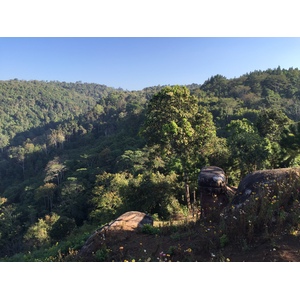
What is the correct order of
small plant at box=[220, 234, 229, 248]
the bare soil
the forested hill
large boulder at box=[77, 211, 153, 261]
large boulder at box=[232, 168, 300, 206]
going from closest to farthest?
the bare soil, small plant at box=[220, 234, 229, 248], large boulder at box=[232, 168, 300, 206], large boulder at box=[77, 211, 153, 261], the forested hill

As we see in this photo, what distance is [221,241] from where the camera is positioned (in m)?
3.44

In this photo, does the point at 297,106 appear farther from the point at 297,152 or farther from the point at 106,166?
the point at 297,152

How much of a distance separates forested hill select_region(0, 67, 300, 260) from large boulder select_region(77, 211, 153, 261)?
39.1 inches

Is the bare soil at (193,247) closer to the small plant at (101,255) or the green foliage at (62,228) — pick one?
the small plant at (101,255)

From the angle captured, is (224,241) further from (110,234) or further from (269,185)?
(110,234)

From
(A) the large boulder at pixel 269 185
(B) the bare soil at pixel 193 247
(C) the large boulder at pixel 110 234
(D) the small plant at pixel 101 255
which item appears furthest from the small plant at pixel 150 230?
(A) the large boulder at pixel 269 185

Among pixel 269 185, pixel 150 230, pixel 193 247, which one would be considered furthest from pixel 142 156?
pixel 193 247

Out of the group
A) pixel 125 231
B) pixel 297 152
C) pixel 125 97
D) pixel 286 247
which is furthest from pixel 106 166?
pixel 125 97

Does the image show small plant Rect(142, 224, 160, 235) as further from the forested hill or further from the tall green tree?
the tall green tree

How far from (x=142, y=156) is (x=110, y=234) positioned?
26.3m

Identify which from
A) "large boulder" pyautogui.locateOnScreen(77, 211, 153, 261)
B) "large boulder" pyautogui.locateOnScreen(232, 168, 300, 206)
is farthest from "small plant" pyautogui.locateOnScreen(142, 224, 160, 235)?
"large boulder" pyautogui.locateOnScreen(232, 168, 300, 206)

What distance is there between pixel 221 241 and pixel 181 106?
7278 mm

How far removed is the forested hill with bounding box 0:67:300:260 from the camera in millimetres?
10219

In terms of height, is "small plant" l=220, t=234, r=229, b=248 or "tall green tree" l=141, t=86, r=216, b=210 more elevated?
"tall green tree" l=141, t=86, r=216, b=210
